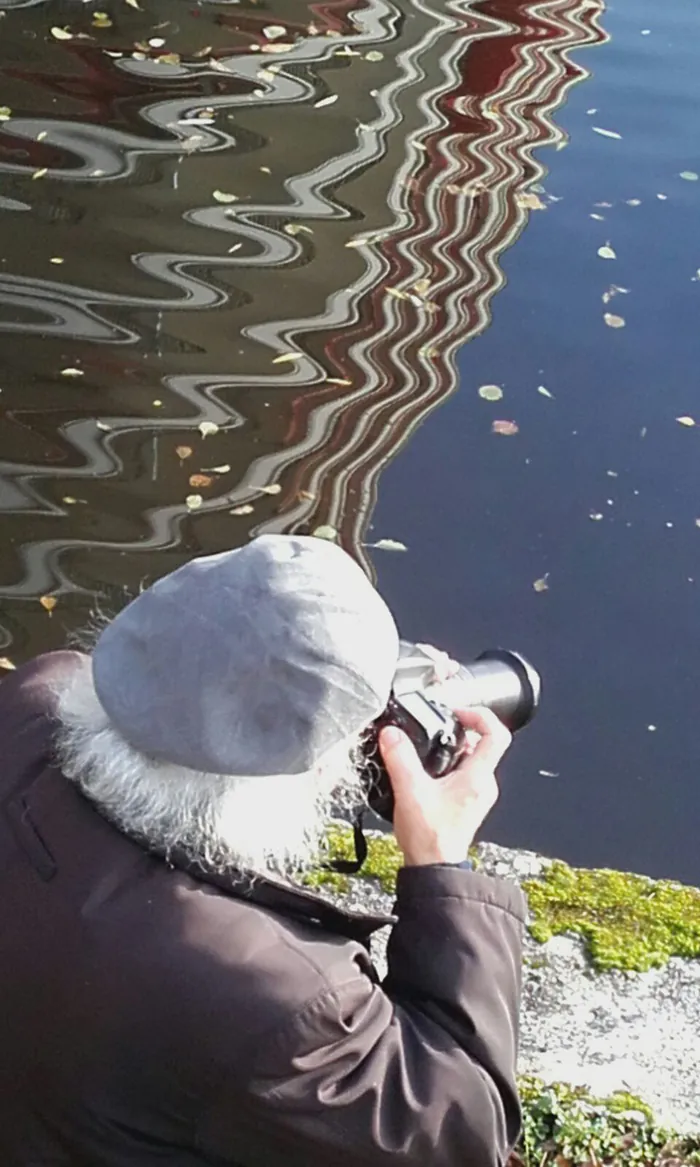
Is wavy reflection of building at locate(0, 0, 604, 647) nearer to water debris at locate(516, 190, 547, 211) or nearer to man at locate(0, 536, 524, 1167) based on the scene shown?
water debris at locate(516, 190, 547, 211)

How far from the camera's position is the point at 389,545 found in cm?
463

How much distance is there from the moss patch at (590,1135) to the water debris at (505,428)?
3038 mm

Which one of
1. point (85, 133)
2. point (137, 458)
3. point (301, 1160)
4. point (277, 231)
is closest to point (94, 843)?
point (301, 1160)

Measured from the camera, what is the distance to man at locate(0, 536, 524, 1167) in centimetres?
159

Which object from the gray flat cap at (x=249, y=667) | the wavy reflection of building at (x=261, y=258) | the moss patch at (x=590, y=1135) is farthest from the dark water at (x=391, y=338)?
the gray flat cap at (x=249, y=667)

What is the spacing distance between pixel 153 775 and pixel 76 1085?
14.3 inches

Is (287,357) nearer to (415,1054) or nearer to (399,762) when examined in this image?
(399,762)

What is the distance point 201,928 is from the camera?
1.61m

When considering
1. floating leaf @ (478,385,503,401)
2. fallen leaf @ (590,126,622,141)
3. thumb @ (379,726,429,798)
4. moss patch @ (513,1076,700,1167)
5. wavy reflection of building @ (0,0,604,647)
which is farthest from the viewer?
fallen leaf @ (590,126,622,141)

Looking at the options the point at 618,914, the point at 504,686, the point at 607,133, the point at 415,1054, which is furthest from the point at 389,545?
the point at 607,133

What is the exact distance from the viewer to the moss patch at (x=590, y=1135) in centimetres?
246

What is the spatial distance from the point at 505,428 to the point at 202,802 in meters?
3.74

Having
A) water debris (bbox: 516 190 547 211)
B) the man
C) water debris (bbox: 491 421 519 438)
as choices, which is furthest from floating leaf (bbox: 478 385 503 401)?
the man

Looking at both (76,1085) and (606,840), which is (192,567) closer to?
(76,1085)
